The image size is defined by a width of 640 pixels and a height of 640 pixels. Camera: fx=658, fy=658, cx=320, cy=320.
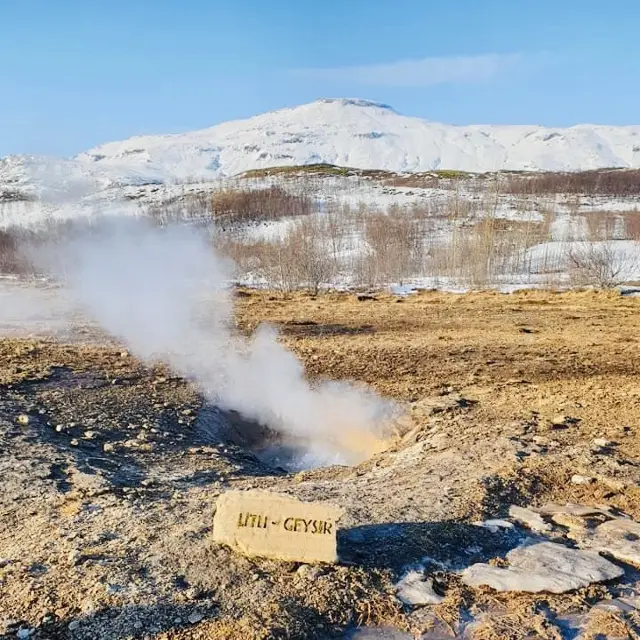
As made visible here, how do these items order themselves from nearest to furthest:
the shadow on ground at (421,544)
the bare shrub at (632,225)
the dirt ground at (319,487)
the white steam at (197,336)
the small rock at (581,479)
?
the dirt ground at (319,487)
the shadow on ground at (421,544)
the small rock at (581,479)
the white steam at (197,336)
the bare shrub at (632,225)

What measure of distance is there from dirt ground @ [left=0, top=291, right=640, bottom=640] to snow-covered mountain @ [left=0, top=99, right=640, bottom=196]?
4771 inches

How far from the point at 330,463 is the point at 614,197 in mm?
67232

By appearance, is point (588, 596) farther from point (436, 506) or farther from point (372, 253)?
point (372, 253)

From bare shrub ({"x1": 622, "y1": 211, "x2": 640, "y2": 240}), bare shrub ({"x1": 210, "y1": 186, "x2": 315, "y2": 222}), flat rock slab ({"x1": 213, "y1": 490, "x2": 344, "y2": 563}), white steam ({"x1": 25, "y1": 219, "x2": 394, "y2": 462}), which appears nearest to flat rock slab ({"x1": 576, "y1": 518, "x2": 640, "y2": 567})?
flat rock slab ({"x1": 213, "y1": 490, "x2": 344, "y2": 563})

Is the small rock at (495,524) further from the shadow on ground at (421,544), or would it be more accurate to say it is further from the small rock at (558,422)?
the small rock at (558,422)

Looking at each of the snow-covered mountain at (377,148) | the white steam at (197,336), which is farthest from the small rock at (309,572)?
the snow-covered mountain at (377,148)

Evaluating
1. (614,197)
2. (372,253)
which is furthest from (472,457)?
(614,197)

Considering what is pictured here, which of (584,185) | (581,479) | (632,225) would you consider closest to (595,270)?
(581,479)

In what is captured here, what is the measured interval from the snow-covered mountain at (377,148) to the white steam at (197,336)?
115616 millimetres

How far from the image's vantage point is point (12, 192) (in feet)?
39.6

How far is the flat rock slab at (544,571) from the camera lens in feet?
11.7

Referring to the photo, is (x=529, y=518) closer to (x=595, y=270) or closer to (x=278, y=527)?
(x=278, y=527)

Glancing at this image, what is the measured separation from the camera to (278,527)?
3.63m

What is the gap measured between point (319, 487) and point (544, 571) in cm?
192
